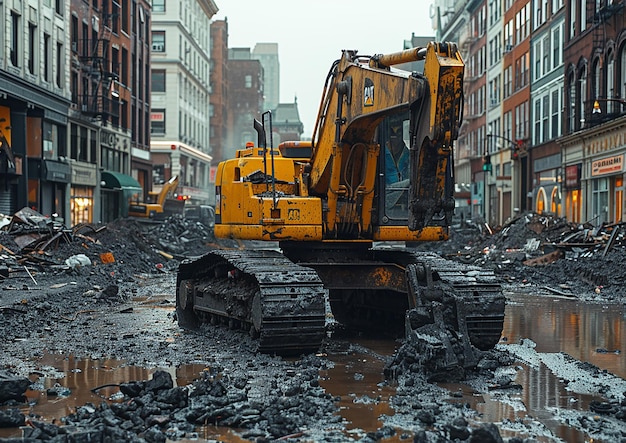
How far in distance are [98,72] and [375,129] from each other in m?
40.4

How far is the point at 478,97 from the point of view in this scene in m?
72.6

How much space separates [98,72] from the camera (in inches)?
1922

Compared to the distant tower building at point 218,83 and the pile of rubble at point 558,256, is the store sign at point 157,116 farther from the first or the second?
the pile of rubble at point 558,256

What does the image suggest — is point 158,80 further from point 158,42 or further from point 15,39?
point 15,39

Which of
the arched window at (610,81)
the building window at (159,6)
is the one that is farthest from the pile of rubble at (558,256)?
the building window at (159,6)

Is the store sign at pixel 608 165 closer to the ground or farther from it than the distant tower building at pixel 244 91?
closer to the ground

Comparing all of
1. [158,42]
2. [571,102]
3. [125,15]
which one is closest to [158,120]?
[158,42]

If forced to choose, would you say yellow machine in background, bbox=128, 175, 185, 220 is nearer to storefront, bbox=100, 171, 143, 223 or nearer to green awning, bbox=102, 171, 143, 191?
storefront, bbox=100, 171, 143, 223

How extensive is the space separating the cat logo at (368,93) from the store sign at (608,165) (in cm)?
2610

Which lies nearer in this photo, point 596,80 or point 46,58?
point 596,80

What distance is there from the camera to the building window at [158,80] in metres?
78.9

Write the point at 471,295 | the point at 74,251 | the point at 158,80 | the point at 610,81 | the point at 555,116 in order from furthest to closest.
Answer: the point at 158,80 < the point at 555,116 < the point at 610,81 < the point at 74,251 < the point at 471,295

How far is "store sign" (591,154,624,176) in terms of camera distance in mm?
34562

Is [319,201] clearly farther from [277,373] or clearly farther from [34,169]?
[34,169]
